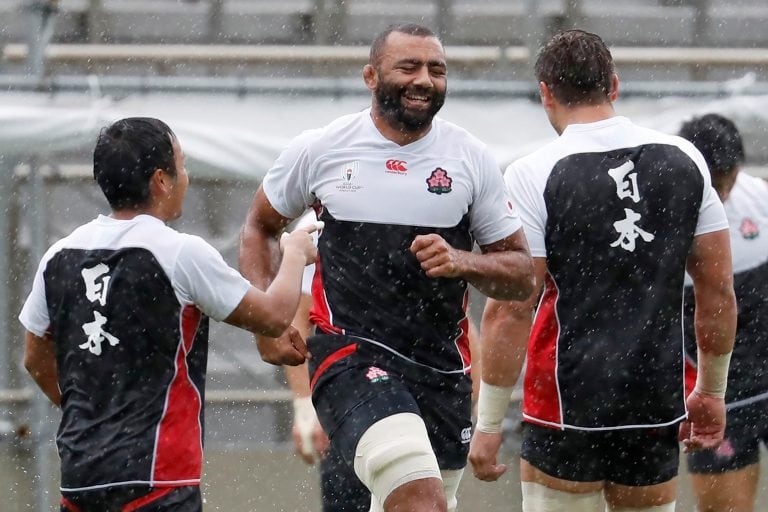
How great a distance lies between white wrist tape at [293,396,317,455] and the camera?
547cm

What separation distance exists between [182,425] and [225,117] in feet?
11.3

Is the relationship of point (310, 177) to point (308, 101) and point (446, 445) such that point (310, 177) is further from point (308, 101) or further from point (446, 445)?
point (308, 101)

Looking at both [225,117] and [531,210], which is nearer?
[531,210]

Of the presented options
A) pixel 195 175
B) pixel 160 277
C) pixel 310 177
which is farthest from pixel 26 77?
pixel 160 277

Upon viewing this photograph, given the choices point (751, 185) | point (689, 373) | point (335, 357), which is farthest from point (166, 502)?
point (751, 185)

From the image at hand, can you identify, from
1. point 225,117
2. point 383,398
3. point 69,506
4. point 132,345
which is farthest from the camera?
point 225,117

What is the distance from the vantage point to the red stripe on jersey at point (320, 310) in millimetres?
4764

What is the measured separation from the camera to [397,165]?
15.6 feet

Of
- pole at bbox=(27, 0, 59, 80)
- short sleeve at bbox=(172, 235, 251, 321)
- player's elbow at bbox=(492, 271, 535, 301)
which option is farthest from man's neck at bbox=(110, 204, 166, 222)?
pole at bbox=(27, 0, 59, 80)

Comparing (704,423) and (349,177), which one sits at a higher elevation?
(349,177)

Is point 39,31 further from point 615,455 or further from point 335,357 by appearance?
point 615,455

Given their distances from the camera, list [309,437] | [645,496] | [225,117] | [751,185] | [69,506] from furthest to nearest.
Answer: [225,117] → [751,185] → [309,437] → [645,496] → [69,506]

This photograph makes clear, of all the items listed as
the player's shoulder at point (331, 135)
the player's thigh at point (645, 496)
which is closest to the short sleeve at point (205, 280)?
the player's shoulder at point (331, 135)

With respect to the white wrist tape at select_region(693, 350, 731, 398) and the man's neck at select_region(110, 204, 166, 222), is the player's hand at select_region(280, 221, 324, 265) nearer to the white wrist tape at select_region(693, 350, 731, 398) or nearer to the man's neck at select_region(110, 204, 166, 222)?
the man's neck at select_region(110, 204, 166, 222)
